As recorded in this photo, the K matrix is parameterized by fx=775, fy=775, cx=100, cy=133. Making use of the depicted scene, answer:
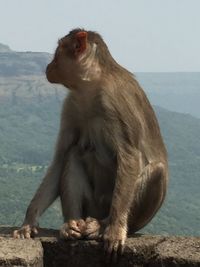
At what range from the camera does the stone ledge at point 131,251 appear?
3.89 m

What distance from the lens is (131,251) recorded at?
4.04 metres

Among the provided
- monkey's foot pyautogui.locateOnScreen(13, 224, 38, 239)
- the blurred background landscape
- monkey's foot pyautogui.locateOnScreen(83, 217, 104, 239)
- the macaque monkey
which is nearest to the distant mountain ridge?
the blurred background landscape

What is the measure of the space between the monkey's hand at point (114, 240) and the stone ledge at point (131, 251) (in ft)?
0.10

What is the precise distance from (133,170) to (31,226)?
677 mm

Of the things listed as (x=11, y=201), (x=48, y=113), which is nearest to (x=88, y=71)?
(x=11, y=201)

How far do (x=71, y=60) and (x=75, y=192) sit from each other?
0.80 meters

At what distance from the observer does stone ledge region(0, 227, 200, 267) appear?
153 inches

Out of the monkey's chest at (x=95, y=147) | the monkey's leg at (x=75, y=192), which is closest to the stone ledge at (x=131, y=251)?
the monkey's leg at (x=75, y=192)

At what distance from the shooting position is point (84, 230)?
13.9 feet

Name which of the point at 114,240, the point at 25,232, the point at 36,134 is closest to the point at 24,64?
the point at 36,134

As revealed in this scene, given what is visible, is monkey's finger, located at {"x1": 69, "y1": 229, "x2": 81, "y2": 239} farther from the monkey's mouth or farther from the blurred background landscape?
the blurred background landscape

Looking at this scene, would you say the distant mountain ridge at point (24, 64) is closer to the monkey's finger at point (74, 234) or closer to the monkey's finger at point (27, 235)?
the monkey's finger at point (27, 235)

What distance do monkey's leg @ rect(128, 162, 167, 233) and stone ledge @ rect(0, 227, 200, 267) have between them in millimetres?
329

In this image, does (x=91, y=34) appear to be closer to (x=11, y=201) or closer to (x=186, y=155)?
(x=11, y=201)
